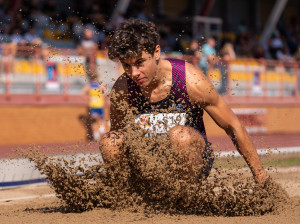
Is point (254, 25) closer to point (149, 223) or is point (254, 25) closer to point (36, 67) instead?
point (36, 67)

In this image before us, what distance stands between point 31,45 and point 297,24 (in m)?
18.9

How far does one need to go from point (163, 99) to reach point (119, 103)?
38 cm

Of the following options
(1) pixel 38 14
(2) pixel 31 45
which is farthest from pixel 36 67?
(1) pixel 38 14

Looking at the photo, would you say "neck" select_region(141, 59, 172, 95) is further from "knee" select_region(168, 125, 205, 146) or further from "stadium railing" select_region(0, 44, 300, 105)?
"stadium railing" select_region(0, 44, 300, 105)

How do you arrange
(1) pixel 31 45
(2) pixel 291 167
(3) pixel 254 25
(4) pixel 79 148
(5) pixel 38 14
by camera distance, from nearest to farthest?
(4) pixel 79 148 < (2) pixel 291 167 < (1) pixel 31 45 < (5) pixel 38 14 < (3) pixel 254 25

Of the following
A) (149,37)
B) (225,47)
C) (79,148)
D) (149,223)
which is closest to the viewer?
(149,223)

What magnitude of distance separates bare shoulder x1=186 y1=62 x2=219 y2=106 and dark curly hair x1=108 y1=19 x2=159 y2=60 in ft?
1.28

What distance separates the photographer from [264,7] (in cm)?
3114

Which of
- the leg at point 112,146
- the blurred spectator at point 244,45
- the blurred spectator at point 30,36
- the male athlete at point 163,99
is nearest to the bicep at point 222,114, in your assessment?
the male athlete at point 163,99

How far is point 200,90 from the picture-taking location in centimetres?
421

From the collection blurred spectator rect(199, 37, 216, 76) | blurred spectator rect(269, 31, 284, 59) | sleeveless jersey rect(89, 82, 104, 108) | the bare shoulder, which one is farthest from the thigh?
A: blurred spectator rect(269, 31, 284, 59)

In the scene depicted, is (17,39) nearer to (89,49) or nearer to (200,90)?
(89,49)

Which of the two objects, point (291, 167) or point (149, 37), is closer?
point (149, 37)

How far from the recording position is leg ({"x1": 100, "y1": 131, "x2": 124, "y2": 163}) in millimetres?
4289
